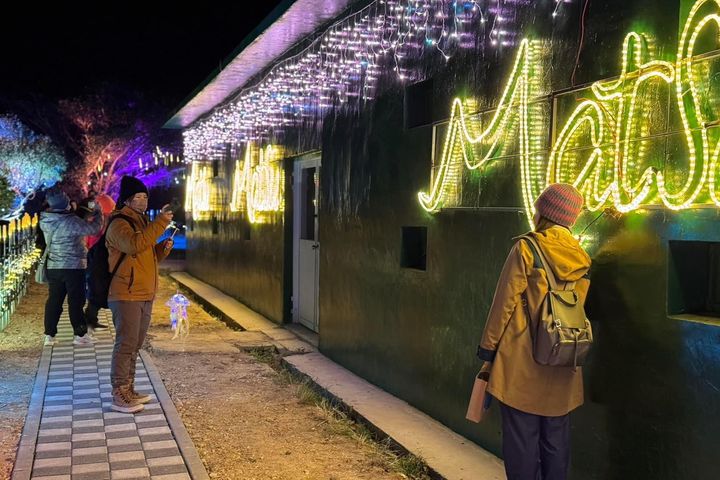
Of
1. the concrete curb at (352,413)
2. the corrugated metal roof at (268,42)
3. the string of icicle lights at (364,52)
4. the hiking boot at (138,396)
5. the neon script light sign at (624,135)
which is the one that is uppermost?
the corrugated metal roof at (268,42)

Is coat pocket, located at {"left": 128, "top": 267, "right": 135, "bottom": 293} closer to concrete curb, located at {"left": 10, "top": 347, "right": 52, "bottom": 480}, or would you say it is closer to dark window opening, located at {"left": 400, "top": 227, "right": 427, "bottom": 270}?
concrete curb, located at {"left": 10, "top": 347, "right": 52, "bottom": 480}

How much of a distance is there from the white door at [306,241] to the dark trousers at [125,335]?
145 inches

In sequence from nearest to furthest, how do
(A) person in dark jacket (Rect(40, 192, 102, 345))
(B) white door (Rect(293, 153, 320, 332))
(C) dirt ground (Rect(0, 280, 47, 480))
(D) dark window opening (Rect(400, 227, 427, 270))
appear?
(C) dirt ground (Rect(0, 280, 47, 480)) → (D) dark window opening (Rect(400, 227, 427, 270)) → (A) person in dark jacket (Rect(40, 192, 102, 345)) → (B) white door (Rect(293, 153, 320, 332))

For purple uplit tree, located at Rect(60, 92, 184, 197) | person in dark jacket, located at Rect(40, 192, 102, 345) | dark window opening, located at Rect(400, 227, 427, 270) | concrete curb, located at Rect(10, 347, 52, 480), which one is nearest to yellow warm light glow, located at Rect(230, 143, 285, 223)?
person in dark jacket, located at Rect(40, 192, 102, 345)

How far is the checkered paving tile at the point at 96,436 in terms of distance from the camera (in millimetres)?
4531

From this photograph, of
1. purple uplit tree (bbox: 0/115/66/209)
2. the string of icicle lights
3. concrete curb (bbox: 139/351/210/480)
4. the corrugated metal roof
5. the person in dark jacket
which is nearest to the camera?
concrete curb (bbox: 139/351/210/480)

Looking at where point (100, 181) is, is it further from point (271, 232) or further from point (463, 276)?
point (463, 276)

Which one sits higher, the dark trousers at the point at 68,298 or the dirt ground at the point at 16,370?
the dark trousers at the point at 68,298

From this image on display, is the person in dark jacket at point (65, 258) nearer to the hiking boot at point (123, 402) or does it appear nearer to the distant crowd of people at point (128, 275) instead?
the distant crowd of people at point (128, 275)

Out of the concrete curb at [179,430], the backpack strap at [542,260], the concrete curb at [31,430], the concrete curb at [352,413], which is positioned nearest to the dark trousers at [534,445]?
the backpack strap at [542,260]

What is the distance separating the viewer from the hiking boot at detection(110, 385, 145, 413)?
5.72 meters

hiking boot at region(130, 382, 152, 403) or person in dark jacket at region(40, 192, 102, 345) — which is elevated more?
person in dark jacket at region(40, 192, 102, 345)

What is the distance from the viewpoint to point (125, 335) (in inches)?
224

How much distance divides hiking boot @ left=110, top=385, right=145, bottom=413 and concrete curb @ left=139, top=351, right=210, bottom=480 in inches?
10.1
